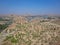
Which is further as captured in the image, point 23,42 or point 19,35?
point 19,35

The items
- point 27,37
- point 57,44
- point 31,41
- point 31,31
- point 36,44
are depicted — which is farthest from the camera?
point 31,31

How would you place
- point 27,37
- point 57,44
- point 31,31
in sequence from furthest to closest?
point 31,31 → point 27,37 → point 57,44

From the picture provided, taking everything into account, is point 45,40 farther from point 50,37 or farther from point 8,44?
point 8,44

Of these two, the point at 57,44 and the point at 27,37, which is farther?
the point at 27,37

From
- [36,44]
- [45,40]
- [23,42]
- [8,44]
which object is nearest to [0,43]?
[8,44]

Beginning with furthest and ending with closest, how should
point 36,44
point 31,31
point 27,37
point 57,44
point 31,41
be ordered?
point 31,31 → point 27,37 → point 31,41 → point 36,44 → point 57,44

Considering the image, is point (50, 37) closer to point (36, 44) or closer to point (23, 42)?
point (36, 44)

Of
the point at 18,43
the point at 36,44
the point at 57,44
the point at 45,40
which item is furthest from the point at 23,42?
the point at 57,44

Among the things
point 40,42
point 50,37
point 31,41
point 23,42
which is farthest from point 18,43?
point 50,37
